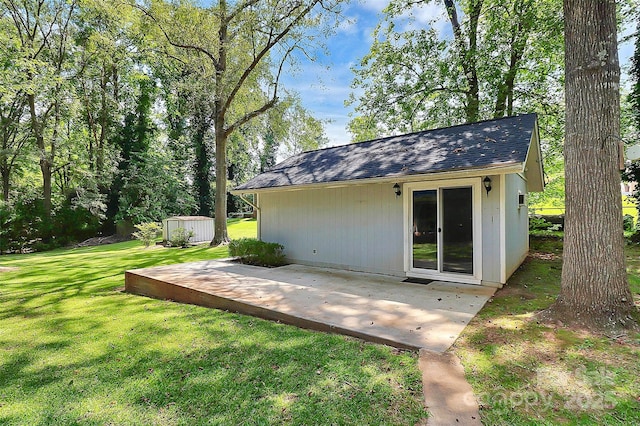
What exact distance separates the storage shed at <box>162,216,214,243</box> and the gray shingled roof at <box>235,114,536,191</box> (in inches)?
258

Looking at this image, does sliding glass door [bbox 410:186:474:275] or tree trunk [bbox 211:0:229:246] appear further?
Result: tree trunk [bbox 211:0:229:246]

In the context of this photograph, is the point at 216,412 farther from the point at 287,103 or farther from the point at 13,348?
the point at 287,103

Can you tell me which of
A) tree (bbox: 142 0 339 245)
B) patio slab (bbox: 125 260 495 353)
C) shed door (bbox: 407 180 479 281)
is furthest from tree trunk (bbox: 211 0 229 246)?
shed door (bbox: 407 180 479 281)

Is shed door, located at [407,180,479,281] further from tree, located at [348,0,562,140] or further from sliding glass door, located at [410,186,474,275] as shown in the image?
tree, located at [348,0,562,140]

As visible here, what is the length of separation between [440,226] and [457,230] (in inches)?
12.6

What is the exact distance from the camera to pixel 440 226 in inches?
247

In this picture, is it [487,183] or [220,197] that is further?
[220,197]

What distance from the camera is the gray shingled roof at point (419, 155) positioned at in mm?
5750

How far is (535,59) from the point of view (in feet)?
41.2

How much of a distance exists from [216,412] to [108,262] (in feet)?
33.9

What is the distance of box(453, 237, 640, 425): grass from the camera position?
2.25m

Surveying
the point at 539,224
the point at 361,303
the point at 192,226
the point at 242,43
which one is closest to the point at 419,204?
the point at 361,303

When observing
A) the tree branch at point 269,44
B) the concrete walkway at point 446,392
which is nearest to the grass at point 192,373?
the concrete walkway at point 446,392

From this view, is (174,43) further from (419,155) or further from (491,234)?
(491,234)
